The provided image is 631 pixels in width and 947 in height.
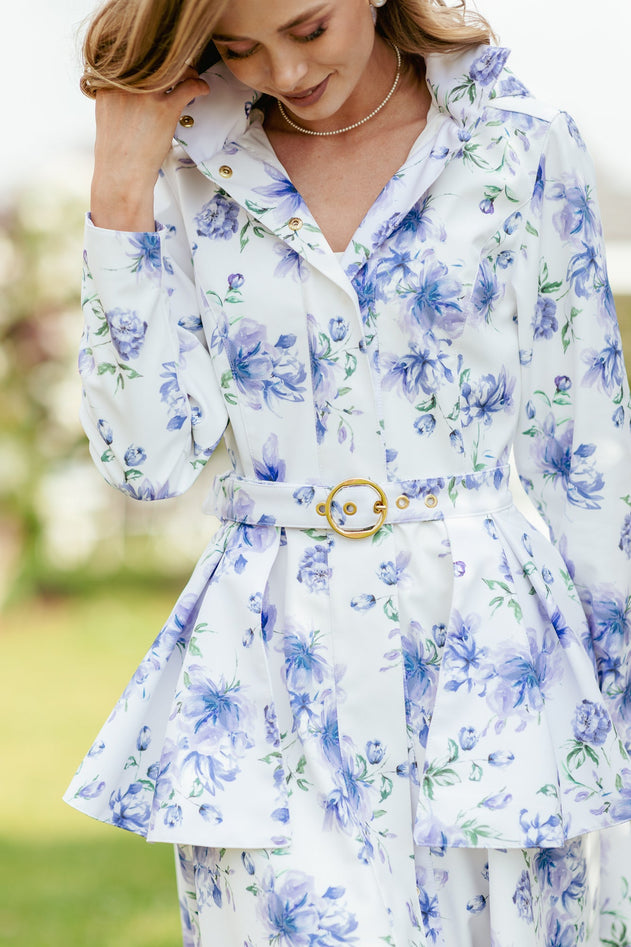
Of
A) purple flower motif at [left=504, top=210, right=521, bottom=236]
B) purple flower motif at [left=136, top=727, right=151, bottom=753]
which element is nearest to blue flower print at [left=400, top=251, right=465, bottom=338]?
purple flower motif at [left=504, top=210, right=521, bottom=236]

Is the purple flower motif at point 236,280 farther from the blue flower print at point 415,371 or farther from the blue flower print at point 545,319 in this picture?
the blue flower print at point 545,319

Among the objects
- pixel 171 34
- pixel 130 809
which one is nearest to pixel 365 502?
pixel 130 809

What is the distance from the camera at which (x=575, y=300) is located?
1788 mm

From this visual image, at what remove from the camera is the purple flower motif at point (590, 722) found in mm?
1771

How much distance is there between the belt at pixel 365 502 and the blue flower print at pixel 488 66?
1.69 feet

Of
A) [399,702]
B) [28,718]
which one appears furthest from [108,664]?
[399,702]

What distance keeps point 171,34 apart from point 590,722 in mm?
1018

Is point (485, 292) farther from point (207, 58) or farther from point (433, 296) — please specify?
point (207, 58)

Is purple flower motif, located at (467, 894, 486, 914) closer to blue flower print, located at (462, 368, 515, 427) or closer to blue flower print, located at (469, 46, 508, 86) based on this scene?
blue flower print, located at (462, 368, 515, 427)

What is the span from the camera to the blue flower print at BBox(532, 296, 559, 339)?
1810 mm

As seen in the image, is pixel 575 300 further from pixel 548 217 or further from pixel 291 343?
pixel 291 343

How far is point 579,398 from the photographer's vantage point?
5.95 ft

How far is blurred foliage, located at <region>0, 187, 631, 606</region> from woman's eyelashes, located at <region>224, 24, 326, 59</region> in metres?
5.20

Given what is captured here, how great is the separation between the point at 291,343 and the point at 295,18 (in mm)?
395
